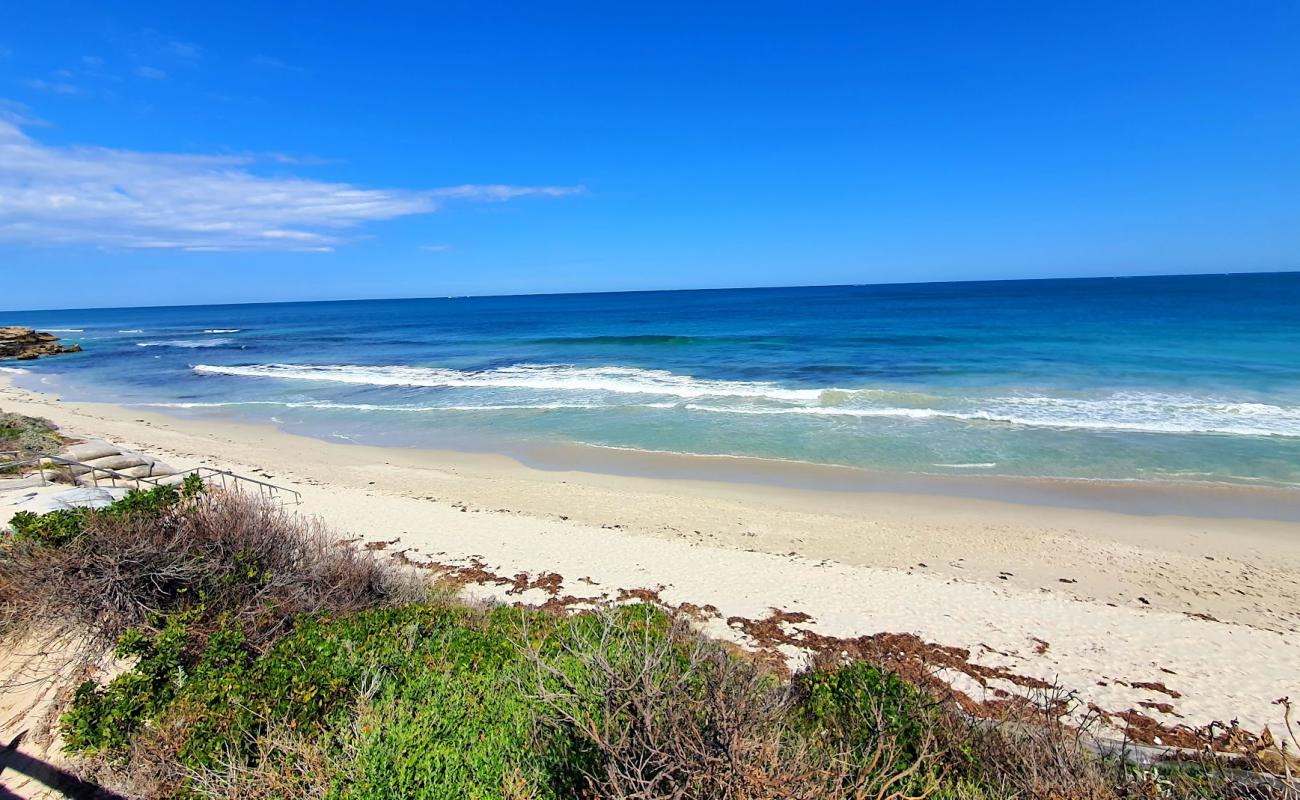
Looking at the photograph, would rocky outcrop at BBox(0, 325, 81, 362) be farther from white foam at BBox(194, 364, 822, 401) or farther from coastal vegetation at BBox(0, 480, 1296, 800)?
coastal vegetation at BBox(0, 480, 1296, 800)

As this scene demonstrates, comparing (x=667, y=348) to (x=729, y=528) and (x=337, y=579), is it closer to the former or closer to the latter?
(x=729, y=528)

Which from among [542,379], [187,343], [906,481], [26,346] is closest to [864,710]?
[906,481]

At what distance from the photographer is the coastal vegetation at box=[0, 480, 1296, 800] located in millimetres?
3172

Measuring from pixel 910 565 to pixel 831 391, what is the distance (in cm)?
1511

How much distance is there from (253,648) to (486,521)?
6.77 m

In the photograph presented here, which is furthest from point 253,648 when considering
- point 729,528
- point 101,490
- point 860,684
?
point 729,528

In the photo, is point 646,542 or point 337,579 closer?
point 337,579

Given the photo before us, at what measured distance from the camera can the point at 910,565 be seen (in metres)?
10.2

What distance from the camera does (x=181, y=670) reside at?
4770mm

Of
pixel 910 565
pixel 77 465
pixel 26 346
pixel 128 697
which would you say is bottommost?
pixel 910 565

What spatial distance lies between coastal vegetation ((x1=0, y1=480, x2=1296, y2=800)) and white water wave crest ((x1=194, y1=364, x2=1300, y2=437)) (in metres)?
16.1

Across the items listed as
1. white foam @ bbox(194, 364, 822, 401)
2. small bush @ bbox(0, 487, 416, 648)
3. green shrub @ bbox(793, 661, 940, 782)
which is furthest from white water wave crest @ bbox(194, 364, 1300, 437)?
small bush @ bbox(0, 487, 416, 648)

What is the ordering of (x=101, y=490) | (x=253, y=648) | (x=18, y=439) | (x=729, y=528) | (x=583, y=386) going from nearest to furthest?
(x=253, y=648), (x=101, y=490), (x=729, y=528), (x=18, y=439), (x=583, y=386)

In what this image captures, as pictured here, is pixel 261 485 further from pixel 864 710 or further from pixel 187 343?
pixel 187 343
